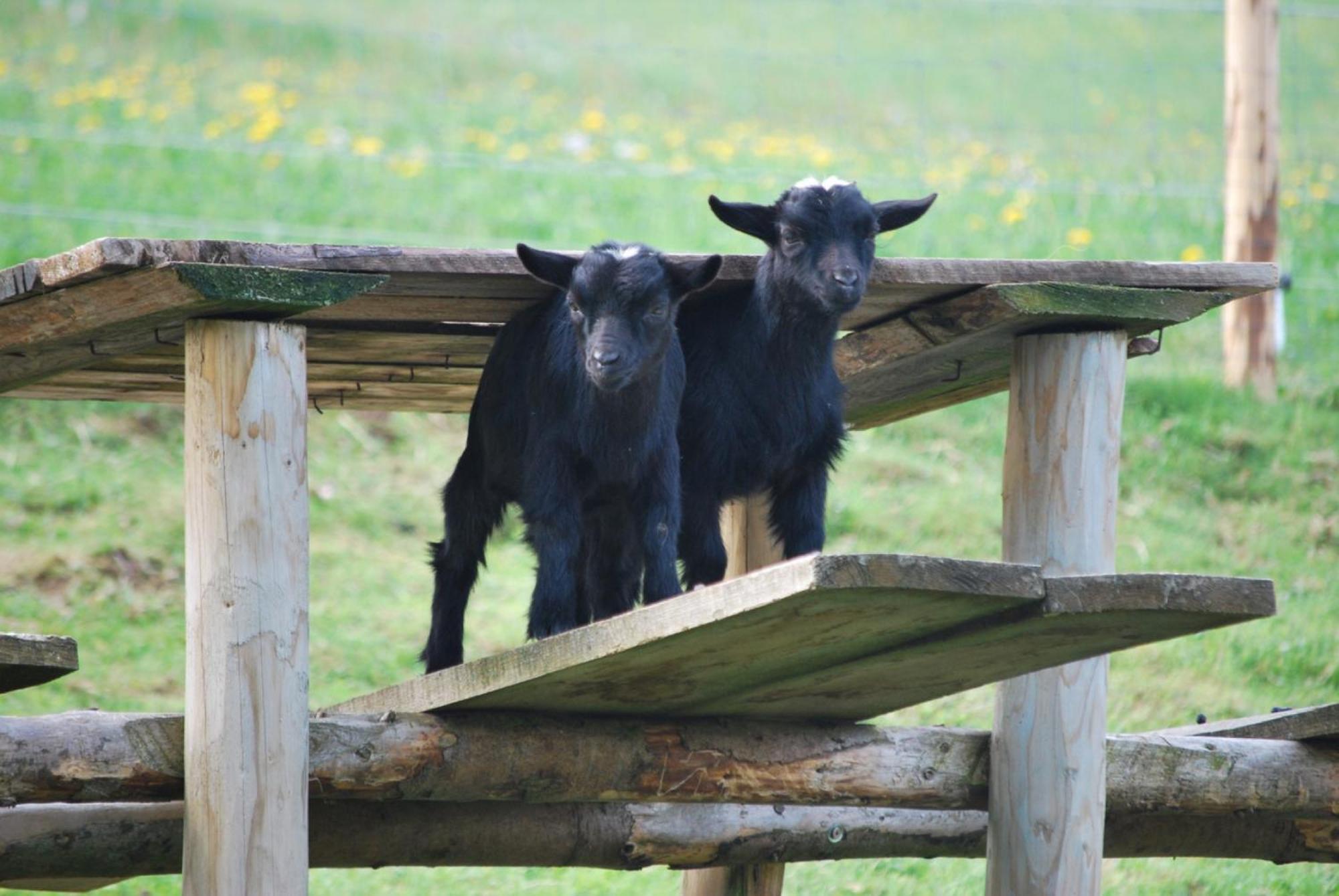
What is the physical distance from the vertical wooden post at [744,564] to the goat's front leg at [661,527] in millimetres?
1127

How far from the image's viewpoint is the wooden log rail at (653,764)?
191 inches

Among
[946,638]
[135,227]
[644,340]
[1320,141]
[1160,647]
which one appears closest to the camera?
[946,638]

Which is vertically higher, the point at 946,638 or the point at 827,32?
the point at 827,32

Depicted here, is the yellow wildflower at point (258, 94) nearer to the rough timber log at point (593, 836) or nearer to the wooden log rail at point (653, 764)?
the rough timber log at point (593, 836)

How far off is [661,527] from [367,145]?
10.6 meters

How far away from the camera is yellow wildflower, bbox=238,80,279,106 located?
54.4 feet

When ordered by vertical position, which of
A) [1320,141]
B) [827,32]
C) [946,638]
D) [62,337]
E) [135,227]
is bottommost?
[946,638]

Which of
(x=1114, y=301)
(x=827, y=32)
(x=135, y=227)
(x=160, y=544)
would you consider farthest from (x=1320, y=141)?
(x=1114, y=301)

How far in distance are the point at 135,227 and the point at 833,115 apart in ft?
31.1

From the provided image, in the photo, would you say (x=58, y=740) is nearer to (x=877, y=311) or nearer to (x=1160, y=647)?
(x=877, y=311)

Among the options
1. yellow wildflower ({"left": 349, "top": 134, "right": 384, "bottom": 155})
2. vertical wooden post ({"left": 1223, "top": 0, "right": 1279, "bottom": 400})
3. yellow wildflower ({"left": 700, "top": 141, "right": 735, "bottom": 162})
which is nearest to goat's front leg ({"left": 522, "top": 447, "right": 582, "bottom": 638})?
vertical wooden post ({"left": 1223, "top": 0, "right": 1279, "bottom": 400})

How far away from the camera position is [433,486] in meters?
12.5

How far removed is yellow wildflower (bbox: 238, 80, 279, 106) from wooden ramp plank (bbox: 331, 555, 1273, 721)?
11968 millimetres

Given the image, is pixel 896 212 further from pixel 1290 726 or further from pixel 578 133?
pixel 578 133
